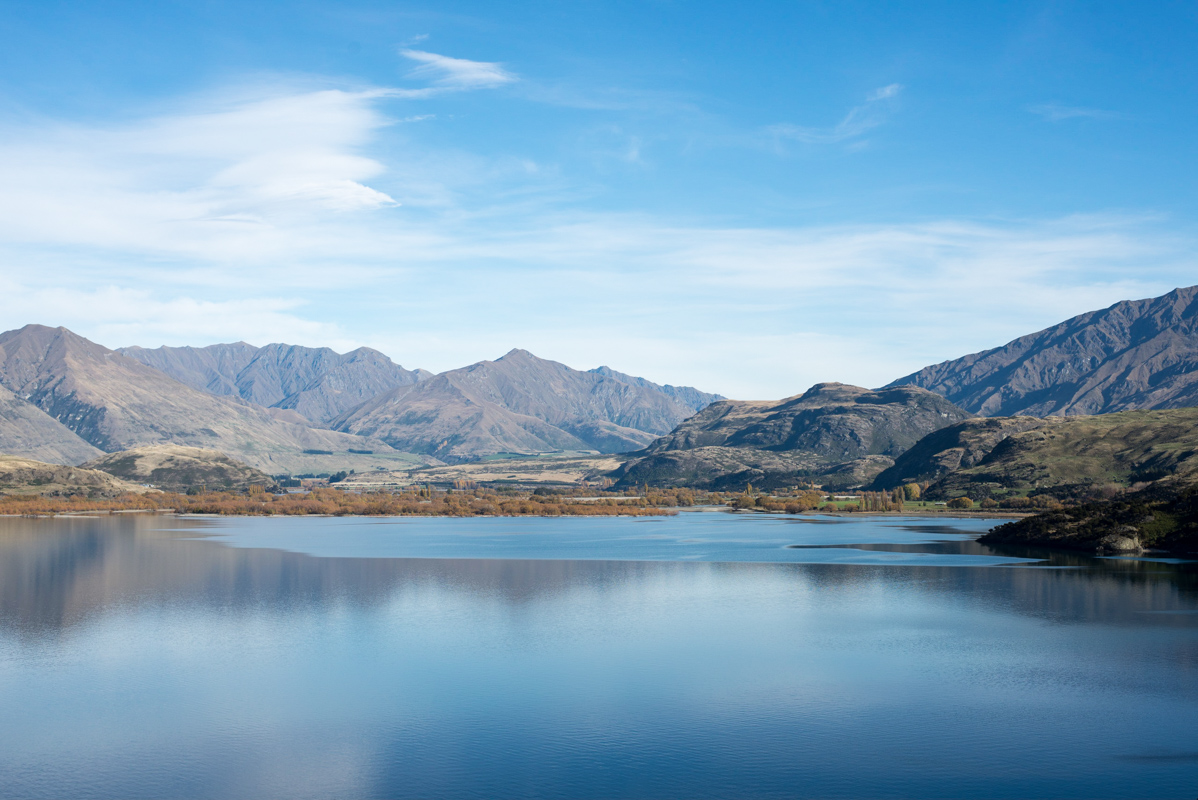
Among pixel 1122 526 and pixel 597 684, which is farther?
pixel 1122 526

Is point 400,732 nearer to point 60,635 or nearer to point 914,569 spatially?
point 60,635

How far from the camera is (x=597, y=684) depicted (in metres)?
46.5

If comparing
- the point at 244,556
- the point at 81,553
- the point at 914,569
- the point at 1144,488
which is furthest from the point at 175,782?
the point at 1144,488

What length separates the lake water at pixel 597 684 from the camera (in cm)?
3347

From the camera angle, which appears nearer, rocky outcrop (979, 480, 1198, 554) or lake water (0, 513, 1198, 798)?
lake water (0, 513, 1198, 798)

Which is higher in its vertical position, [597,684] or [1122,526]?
[1122,526]

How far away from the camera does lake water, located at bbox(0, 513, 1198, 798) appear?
33.5 metres

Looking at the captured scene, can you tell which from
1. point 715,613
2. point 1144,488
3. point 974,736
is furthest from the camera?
point 1144,488

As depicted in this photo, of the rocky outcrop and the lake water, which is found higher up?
the rocky outcrop

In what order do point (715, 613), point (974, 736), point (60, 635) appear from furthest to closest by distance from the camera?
point (715, 613)
point (60, 635)
point (974, 736)

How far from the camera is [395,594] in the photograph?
79.6 metres

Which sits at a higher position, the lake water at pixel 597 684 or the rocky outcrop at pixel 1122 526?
the rocky outcrop at pixel 1122 526

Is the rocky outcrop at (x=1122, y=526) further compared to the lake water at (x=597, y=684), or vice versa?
the rocky outcrop at (x=1122, y=526)

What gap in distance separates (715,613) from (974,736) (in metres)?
32.8
